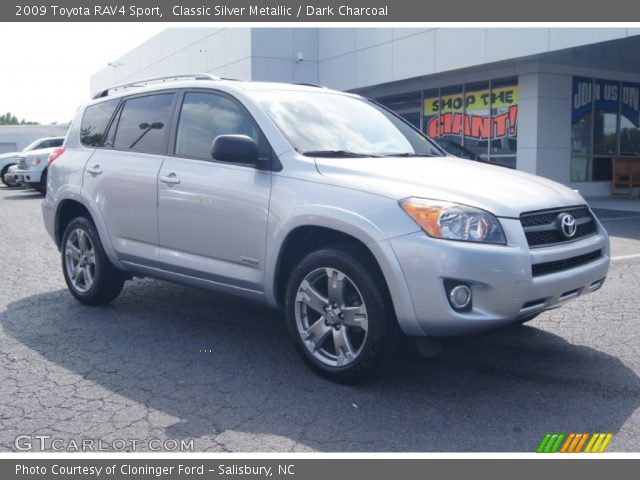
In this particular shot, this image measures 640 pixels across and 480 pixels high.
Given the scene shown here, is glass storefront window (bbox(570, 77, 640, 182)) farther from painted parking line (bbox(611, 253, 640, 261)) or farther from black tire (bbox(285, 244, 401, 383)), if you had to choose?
black tire (bbox(285, 244, 401, 383))

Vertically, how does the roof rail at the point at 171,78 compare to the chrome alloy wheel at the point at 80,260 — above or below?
above

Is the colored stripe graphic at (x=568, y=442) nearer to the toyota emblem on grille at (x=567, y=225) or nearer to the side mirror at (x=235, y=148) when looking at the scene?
the toyota emblem on grille at (x=567, y=225)

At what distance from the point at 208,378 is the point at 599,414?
227 centimetres

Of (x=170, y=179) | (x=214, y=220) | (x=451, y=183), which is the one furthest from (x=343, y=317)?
(x=170, y=179)

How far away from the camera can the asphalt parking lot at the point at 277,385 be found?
11.2ft

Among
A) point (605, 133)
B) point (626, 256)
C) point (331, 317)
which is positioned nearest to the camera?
point (331, 317)

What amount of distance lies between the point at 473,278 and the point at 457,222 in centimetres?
32

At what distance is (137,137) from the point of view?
5539mm

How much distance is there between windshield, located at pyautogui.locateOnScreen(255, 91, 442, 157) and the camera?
14.9 feet

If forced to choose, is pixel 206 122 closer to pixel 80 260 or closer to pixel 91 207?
pixel 91 207

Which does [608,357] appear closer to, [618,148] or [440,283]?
[440,283]

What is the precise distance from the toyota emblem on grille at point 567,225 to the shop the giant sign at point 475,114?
1559cm

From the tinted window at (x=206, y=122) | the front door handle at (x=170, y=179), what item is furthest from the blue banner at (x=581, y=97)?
the front door handle at (x=170, y=179)

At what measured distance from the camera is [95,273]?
5.80 metres
